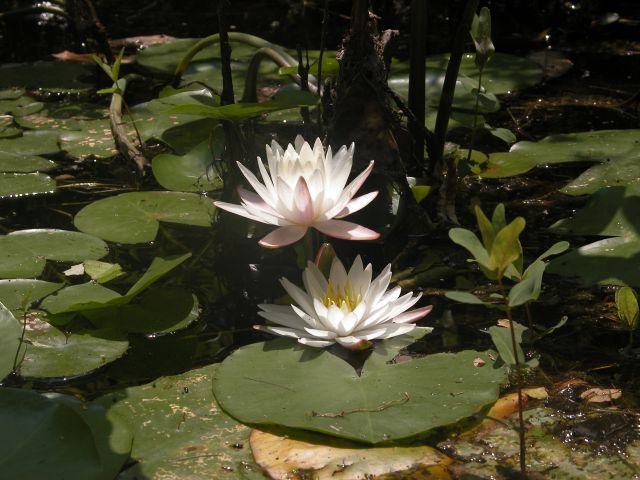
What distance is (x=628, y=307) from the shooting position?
5.55 ft

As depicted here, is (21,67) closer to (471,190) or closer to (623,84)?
(471,190)

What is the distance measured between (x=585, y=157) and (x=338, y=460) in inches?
60.0

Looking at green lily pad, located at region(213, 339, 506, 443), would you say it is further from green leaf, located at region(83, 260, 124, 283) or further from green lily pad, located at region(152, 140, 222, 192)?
green lily pad, located at region(152, 140, 222, 192)

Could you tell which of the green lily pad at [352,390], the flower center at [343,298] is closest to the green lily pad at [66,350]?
the green lily pad at [352,390]

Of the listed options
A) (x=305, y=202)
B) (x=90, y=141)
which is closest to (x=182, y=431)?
(x=305, y=202)

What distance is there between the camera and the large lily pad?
1914 mm

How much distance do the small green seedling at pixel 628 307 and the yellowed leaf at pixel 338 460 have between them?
0.53m

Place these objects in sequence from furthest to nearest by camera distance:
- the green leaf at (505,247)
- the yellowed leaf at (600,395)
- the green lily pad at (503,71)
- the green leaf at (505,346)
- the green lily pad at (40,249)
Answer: the green lily pad at (503,71) < the green lily pad at (40,249) < the yellowed leaf at (600,395) < the green leaf at (505,346) < the green leaf at (505,247)

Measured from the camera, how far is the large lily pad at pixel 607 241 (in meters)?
1.91

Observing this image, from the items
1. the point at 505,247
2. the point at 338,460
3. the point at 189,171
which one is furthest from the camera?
the point at 189,171

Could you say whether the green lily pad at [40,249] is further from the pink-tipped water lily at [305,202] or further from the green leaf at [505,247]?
the green leaf at [505,247]

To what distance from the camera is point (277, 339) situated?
66.8 inches

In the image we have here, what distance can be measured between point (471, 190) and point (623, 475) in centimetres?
130

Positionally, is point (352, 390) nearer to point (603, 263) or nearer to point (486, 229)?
point (486, 229)
